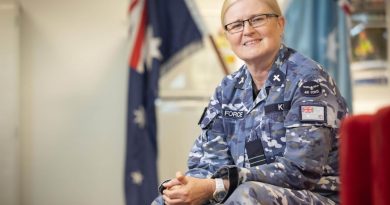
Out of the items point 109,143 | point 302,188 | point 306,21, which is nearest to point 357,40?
point 306,21

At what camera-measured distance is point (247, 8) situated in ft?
4.13

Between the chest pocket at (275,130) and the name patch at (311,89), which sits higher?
the name patch at (311,89)

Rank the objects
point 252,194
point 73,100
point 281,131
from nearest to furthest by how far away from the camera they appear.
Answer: point 252,194 < point 281,131 < point 73,100

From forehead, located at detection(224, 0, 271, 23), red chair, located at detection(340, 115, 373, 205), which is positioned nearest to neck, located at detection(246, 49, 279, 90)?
forehead, located at detection(224, 0, 271, 23)

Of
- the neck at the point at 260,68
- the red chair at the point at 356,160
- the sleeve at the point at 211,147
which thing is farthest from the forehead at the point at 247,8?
the red chair at the point at 356,160

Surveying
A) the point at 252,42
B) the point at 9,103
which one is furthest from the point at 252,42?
the point at 9,103

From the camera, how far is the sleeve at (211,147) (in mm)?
1312

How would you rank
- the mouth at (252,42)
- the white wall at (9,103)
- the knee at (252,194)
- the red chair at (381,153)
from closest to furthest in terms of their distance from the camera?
the red chair at (381,153)
the knee at (252,194)
the mouth at (252,42)
the white wall at (9,103)

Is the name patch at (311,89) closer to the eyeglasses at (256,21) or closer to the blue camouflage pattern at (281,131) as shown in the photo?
the blue camouflage pattern at (281,131)

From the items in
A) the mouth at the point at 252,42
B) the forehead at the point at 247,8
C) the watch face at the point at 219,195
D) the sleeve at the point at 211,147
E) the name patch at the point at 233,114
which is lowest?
the watch face at the point at 219,195

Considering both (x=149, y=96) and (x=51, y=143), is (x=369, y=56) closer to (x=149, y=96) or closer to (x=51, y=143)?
(x=149, y=96)

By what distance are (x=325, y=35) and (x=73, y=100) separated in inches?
57.4

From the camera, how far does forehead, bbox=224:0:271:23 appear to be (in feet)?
4.13

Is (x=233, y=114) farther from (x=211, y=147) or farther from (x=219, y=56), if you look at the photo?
(x=219, y=56)
